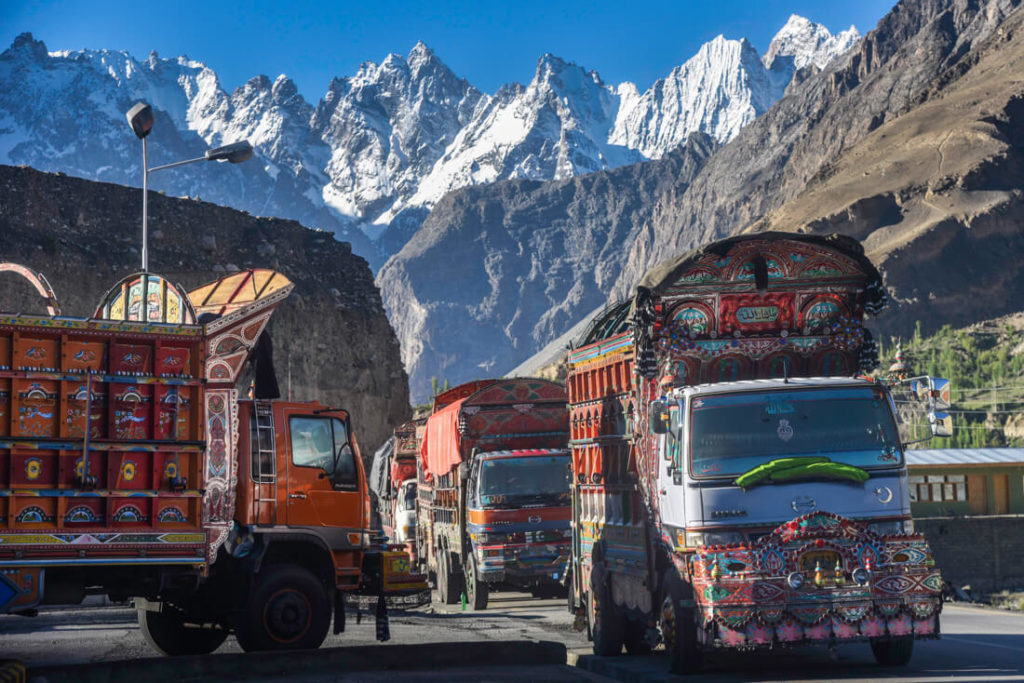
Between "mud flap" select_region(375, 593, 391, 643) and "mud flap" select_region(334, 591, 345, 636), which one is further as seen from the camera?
"mud flap" select_region(375, 593, 391, 643)

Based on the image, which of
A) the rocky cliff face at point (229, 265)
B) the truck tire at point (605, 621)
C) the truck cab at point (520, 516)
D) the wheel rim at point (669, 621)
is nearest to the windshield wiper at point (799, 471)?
the wheel rim at point (669, 621)

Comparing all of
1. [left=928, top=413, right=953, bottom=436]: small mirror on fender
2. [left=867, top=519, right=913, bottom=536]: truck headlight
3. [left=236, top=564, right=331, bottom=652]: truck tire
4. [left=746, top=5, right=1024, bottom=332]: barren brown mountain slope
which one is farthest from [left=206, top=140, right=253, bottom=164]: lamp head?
[left=746, top=5, right=1024, bottom=332]: barren brown mountain slope

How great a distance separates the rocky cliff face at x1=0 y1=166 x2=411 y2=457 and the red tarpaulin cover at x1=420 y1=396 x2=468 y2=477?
21886mm

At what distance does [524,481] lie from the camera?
20844 millimetres

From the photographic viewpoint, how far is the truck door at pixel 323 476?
13.2m

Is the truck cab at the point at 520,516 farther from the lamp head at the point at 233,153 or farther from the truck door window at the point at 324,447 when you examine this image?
the truck door window at the point at 324,447

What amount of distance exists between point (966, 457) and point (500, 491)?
127ft

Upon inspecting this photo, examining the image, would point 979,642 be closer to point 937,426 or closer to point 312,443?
point 937,426

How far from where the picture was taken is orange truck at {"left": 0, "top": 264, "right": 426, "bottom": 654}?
11.4m

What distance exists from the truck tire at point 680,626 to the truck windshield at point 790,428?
39.1 inches

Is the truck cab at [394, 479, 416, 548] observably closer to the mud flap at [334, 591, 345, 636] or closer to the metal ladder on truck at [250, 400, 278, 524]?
the mud flap at [334, 591, 345, 636]

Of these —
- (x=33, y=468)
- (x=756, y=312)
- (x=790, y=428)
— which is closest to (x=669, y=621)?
(x=790, y=428)

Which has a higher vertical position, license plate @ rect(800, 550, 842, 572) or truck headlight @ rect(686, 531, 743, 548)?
truck headlight @ rect(686, 531, 743, 548)

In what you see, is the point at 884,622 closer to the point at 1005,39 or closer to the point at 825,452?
the point at 825,452
